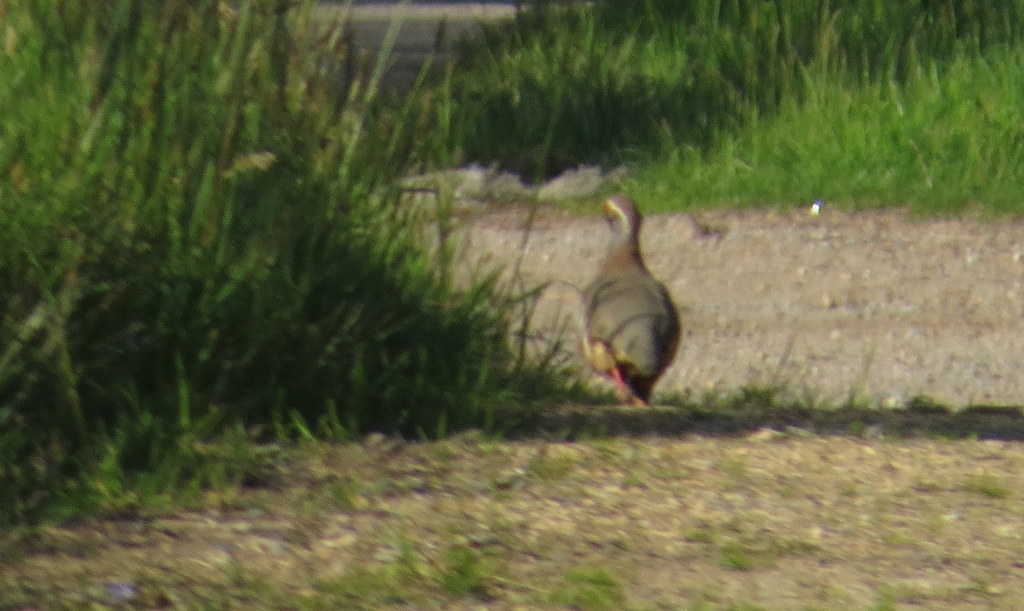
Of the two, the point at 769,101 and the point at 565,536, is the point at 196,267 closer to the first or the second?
the point at 565,536

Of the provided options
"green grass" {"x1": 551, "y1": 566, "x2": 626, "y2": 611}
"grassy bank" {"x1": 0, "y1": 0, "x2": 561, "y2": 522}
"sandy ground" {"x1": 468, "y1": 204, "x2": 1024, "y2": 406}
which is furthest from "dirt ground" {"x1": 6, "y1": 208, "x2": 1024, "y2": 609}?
"sandy ground" {"x1": 468, "y1": 204, "x2": 1024, "y2": 406}

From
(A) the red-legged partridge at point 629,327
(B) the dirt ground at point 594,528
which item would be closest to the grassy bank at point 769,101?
(A) the red-legged partridge at point 629,327

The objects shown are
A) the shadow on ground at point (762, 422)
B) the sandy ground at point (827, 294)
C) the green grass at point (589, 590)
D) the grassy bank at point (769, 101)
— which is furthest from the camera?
the grassy bank at point (769, 101)

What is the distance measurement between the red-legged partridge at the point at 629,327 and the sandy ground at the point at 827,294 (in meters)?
0.53

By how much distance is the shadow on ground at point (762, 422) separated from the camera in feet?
16.5

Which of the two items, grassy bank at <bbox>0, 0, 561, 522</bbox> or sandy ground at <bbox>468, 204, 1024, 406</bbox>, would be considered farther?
sandy ground at <bbox>468, 204, 1024, 406</bbox>

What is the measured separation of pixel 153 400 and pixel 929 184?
22.1ft

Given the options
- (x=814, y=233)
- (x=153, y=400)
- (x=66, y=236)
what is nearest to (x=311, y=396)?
(x=153, y=400)

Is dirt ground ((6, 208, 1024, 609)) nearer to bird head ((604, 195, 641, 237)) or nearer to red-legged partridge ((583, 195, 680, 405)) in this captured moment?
red-legged partridge ((583, 195, 680, 405))

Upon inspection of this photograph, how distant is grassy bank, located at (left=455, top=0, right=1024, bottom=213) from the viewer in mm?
10516

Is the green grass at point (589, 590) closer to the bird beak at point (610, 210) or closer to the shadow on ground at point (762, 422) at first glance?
the shadow on ground at point (762, 422)

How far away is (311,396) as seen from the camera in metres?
4.81

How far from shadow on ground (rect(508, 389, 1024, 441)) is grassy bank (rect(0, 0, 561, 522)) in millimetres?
226

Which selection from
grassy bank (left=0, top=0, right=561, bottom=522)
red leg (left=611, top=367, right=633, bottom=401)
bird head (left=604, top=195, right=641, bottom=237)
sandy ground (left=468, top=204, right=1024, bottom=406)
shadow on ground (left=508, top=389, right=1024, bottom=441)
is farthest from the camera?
bird head (left=604, top=195, right=641, bottom=237)
